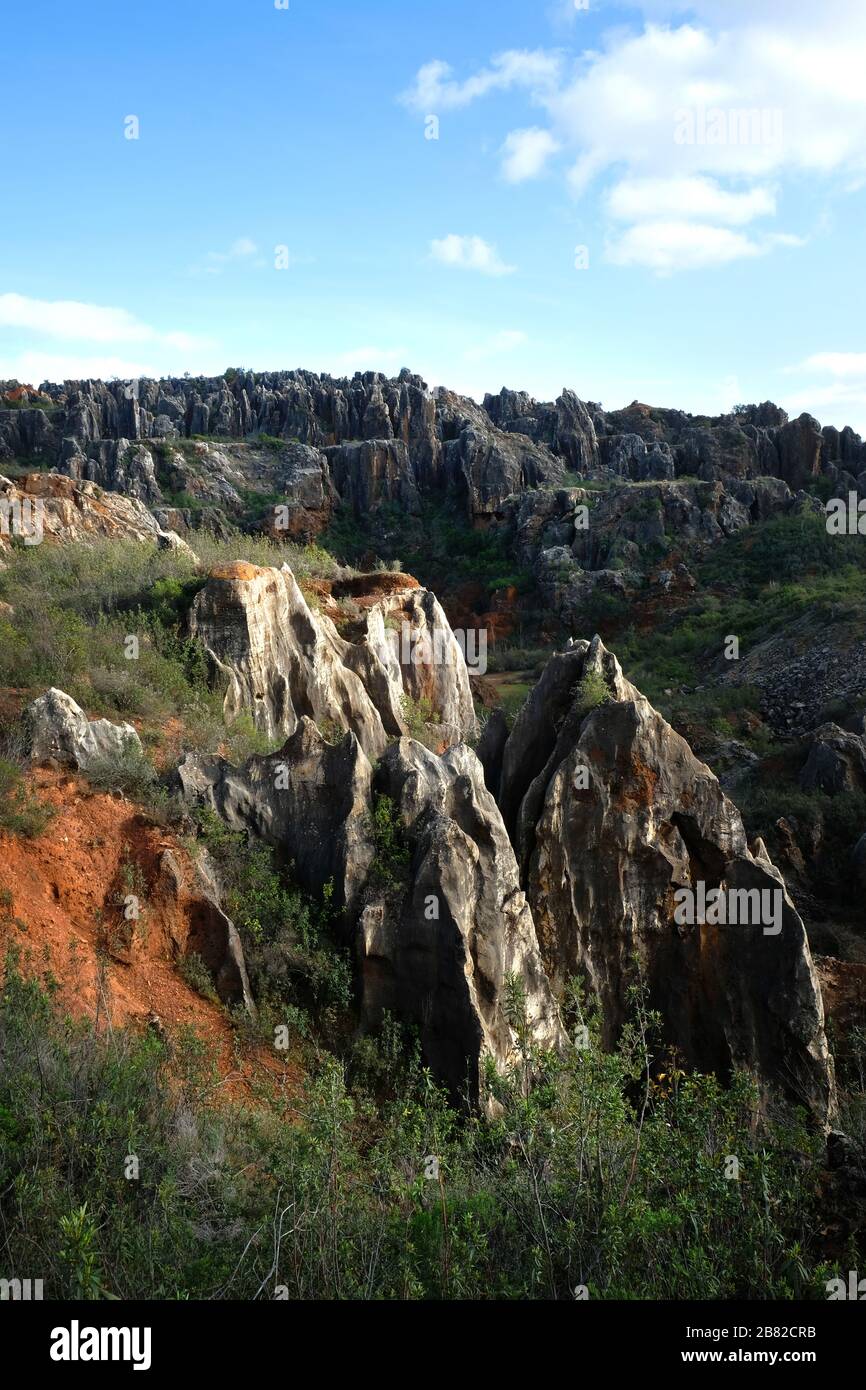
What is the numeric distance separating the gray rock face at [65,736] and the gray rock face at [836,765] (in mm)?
15441

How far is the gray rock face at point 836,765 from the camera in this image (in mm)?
19344

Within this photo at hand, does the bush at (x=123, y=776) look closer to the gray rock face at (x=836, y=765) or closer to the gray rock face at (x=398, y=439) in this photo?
the gray rock face at (x=836, y=765)

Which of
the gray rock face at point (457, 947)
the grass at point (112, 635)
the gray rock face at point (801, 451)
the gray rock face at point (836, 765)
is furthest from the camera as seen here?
the gray rock face at point (801, 451)

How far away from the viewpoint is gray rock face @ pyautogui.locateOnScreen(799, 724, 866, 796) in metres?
19.3

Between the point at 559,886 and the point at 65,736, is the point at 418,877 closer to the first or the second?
the point at 559,886

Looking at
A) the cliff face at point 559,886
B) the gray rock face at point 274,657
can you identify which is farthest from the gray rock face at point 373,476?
the cliff face at point 559,886

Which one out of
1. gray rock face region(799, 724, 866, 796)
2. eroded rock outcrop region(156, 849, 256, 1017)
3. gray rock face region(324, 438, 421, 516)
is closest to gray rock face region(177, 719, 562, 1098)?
eroded rock outcrop region(156, 849, 256, 1017)

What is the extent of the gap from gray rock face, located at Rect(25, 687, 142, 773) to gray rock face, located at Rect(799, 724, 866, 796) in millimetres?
15441

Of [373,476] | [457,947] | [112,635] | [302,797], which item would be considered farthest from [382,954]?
[373,476]

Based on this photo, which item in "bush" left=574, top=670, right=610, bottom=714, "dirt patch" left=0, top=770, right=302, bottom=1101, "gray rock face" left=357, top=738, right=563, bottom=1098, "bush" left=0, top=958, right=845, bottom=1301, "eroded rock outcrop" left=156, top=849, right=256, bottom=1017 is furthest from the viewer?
"bush" left=574, top=670, right=610, bottom=714

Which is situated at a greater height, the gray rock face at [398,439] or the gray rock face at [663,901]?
the gray rock face at [398,439]

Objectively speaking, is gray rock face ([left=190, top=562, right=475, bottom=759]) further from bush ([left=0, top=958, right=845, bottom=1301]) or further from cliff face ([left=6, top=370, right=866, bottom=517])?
cliff face ([left=6, top=370, right=866, bottom=517])

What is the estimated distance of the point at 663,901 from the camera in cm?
1009
